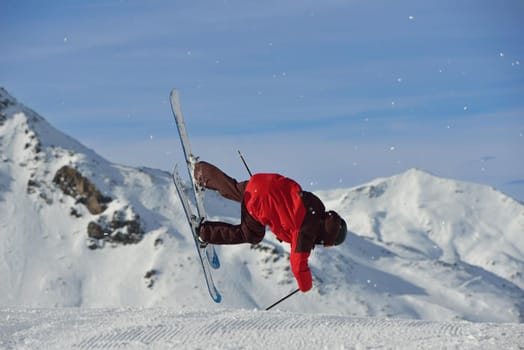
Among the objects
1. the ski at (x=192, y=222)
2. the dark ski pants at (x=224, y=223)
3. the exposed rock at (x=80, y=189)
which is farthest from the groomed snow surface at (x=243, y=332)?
the exposed rock at (x=80, y=189)

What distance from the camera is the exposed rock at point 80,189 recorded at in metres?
115

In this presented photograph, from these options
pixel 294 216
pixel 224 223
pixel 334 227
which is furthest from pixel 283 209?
pixel 224 223

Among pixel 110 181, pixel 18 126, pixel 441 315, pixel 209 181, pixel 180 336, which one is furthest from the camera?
pixel 18 126

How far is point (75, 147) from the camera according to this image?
132 meters

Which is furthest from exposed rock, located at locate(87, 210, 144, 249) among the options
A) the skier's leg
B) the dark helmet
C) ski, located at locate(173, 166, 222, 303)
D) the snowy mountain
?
the dark helmet

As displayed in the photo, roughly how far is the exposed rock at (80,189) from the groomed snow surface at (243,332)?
108781mm

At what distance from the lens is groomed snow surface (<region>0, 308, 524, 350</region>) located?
702 centimetres

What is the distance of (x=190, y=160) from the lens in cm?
1037

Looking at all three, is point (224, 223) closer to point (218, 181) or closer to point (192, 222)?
point (218, 181)

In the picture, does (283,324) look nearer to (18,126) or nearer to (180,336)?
(180,336)

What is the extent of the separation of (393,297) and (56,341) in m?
98.5

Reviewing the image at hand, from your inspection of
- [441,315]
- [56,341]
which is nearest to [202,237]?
[56,341]

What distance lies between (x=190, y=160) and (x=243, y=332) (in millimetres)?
3358

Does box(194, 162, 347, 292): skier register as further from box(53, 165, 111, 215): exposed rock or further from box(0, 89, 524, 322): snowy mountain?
box(53, 165, 111, 215): exposed rock
